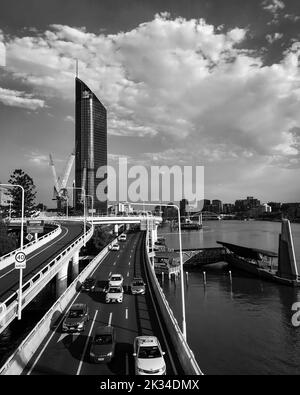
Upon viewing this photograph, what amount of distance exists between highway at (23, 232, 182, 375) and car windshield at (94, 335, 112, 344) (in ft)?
3.22

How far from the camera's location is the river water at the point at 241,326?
3247cm

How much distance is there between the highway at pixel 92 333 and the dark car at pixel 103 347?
1.33 feet

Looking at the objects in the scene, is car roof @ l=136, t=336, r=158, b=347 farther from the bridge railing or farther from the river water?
the bridge railing

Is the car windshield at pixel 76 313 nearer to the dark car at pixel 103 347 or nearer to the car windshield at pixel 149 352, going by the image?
the dark car at pixel 103 347

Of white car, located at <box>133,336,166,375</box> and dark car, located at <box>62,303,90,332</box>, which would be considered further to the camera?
dark car, located at <box>62,303,90,332</box>

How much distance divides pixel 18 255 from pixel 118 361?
12.6 metres

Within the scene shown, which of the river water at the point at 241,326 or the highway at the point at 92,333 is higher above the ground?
the highway at the point at 92,333

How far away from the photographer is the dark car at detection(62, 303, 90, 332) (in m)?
25.7

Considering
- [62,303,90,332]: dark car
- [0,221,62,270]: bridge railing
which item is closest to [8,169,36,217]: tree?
[0,221,62,270]: bridge railing

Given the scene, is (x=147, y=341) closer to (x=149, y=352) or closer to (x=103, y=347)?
(x=149, y=352)

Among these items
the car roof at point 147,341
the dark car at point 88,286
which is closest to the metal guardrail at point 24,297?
the dark car at point 88,286

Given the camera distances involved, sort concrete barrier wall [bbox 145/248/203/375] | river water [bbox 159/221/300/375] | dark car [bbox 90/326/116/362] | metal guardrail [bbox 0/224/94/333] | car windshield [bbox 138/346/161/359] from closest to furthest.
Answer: concrete barrier wall [bbox 145/248/203/375] < car windshield [bbox 138/346/161/359] < dark car [bbox 90/326/116/362] < metal guardrail [bbox 0/224/94/333] < river water [bbox 159/221/300/375]

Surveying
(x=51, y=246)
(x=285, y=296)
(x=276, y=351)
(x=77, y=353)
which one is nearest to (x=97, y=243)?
(x=51, y=246)
